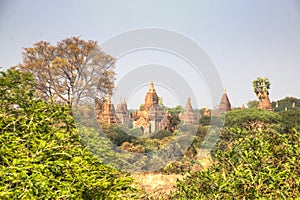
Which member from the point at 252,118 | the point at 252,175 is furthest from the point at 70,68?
the point at 252,175

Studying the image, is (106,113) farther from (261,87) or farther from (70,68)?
(261,87)

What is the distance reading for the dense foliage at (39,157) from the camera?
3.34m

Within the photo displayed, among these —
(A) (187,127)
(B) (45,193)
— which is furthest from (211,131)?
(B) (45,193)

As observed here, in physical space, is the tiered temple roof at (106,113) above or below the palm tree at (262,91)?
below

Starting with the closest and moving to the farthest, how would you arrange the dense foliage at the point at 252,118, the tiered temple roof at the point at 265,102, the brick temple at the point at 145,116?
1. the brick temple at the point at 145,116
2. the dense foliage at the point at 252,118
3. the tiered temple roof at the point at 265,102

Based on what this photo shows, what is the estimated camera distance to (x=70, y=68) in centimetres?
3250

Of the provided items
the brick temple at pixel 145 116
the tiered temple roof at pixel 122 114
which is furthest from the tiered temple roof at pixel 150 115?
the tiered temple roof at pixel 122 114

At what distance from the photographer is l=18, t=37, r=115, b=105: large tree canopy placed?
30406 millimetres

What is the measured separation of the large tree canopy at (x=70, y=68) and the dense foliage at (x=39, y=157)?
24383 millimetres

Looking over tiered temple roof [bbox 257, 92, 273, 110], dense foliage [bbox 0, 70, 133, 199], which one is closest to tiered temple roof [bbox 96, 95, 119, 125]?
dense foliage [bbox 0, 70, 133, 199]

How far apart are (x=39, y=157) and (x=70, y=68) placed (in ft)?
96.7

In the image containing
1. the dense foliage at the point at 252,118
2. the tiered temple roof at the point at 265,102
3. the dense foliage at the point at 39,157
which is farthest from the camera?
the tiered temple roof at the point at 265,102

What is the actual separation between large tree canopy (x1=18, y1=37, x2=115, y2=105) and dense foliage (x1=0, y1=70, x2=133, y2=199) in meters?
24.4

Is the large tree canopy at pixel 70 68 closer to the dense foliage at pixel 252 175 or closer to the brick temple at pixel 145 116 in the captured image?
the brick temple at pixel 145 116
